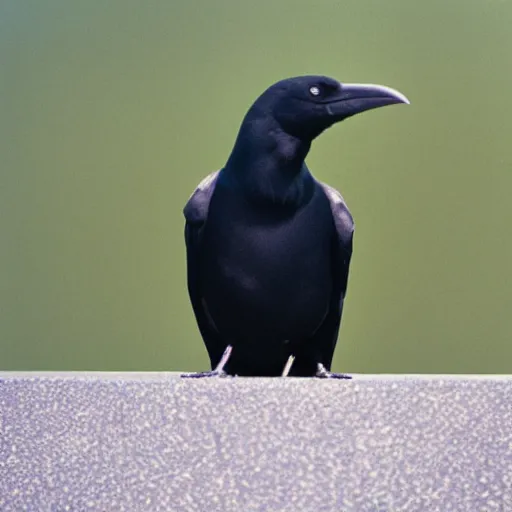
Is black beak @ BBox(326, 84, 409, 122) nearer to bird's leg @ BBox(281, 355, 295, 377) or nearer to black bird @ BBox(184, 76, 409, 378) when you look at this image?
black bird @ BBox(184, 76, 409, 378)

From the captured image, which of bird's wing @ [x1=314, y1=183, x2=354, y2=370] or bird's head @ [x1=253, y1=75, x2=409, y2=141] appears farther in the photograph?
bird's wing @ [x1=314, y1=183, x2=354, y2=370]

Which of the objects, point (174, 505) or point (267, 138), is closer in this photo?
point (174, 505)

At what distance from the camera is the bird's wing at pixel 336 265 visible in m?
1.62

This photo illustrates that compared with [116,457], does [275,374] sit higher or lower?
lower

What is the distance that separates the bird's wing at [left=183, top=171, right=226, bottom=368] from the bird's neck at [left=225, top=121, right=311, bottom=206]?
0.10m

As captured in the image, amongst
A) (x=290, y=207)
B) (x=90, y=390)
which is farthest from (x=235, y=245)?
(x=90, y=390)

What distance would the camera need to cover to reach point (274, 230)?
1.51 metres

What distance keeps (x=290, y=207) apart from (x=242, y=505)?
0.65 m

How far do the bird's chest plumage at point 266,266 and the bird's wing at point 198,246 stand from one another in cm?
3

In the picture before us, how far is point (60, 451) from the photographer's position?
102cm

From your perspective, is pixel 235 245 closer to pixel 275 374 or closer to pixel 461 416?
pixel 275 374

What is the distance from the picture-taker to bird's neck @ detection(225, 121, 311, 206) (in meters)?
1.49

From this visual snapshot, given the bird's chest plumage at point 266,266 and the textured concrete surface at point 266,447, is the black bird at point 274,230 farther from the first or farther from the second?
the textured concrete surface at point 266,447

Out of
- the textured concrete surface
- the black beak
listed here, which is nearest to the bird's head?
the black beak
